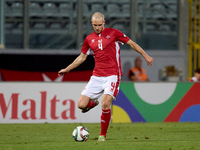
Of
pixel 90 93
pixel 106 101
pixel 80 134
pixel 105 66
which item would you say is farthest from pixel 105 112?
pixel 105 66

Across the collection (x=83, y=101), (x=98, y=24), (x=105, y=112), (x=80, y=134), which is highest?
(x=98, y=24)

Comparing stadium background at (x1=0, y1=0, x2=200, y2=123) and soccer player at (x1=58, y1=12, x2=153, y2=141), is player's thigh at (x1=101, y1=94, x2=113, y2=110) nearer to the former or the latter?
soccer player at (x1=58, y1=12, x2=153, y2=141)

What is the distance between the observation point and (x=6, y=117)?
28.3 feet

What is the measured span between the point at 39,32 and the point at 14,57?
1.20 metres

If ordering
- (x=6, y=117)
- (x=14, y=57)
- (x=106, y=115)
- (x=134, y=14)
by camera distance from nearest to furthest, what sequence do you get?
(x=106, y=115) < (x=6, y=117) < (x=14, y=57) < (x=134, y=14)

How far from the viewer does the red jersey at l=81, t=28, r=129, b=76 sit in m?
5.57

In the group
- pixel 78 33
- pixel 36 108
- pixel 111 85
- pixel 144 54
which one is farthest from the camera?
pixel 78 33

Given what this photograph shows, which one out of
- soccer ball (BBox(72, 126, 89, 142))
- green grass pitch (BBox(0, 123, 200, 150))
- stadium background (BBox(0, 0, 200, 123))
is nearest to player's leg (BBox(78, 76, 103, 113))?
soccer ball (BBox(72, 126, 89, 142))

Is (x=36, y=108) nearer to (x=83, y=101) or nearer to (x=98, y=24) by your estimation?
(x=83, y=101)

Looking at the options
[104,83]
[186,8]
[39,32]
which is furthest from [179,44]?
[104,83]

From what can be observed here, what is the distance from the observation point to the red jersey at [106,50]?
5.57 m

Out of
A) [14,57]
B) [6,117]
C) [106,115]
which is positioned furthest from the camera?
[14,57]

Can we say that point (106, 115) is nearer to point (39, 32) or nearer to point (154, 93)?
point (154, 93)

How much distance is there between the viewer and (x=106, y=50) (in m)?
5.57
